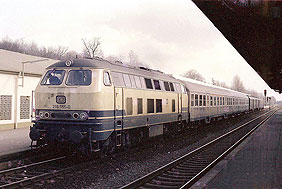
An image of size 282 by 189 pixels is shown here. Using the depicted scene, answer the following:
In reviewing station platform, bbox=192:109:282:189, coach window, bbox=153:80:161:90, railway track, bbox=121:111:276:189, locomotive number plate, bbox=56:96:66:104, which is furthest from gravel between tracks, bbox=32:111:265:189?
coach window, bbox=153:80:161:90

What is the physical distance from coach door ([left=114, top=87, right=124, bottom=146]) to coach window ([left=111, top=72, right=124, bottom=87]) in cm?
19

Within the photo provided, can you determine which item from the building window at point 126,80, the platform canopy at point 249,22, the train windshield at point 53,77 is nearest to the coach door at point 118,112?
Answer: the building window at point 126,80

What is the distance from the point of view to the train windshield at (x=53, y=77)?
10164mm

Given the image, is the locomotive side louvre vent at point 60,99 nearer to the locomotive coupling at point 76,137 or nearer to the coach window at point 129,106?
the locomotive coupling at point 76,137

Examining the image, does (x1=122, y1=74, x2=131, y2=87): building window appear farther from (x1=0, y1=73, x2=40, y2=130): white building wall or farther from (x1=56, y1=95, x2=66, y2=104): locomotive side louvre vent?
(x1=0, y1=73, x2=40, y2=130): white building wall

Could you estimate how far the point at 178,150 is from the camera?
40.8 feet

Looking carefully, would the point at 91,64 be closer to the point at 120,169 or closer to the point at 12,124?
the point at 120,169

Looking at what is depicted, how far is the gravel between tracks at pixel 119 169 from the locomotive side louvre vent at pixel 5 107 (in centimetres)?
996

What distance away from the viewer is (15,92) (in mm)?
18797

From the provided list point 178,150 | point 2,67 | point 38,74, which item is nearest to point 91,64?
point 178,150

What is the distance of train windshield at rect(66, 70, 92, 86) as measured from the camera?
9.79 meters

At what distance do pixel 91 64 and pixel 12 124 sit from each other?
1107 cm

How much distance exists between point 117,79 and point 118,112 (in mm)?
1198

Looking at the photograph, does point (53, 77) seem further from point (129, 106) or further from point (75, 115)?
point (129, 106)
